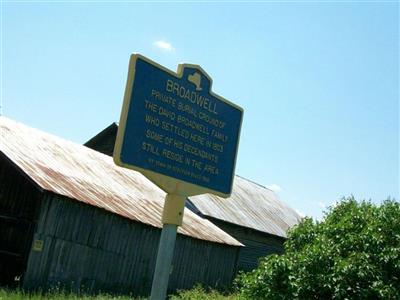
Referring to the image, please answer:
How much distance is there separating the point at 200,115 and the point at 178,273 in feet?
51.6

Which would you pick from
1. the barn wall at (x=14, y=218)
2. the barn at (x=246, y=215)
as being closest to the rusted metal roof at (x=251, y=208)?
the barn at (x=246, y=215)

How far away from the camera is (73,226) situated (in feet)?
54.9

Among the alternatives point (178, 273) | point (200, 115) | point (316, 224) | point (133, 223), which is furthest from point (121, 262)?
point (200, 115)

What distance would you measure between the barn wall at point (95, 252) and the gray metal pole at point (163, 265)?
10.9 m

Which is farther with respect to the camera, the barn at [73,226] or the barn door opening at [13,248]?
the barn door opening at [13,248]

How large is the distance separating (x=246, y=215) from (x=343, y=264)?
21.3 metres

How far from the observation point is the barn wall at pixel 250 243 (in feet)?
94.4

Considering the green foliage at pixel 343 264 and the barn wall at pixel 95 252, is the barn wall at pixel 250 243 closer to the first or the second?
the barn wall at pixel 95 252

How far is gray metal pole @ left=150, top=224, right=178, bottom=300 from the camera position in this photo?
224 inches

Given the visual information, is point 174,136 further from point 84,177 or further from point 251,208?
point 251,208


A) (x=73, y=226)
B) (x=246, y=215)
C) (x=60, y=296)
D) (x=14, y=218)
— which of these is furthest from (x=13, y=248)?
(x=246, y=215)

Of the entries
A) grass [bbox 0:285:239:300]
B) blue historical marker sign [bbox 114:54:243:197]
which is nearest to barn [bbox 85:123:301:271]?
grass [bbox 0:285:239:300]

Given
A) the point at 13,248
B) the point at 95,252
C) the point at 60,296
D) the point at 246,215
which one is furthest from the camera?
the point at 246,215

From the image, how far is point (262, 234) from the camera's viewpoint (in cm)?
3116
